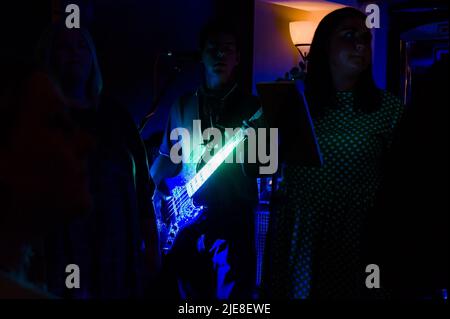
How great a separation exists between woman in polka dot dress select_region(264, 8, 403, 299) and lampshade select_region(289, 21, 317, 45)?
217 centimetres

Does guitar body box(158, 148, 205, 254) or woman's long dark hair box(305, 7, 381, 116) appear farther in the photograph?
guitar body box(158, 148, 205, 254)

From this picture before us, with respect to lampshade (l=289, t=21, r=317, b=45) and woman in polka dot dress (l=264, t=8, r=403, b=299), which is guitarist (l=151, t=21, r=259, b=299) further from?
lampshade (l=289, t=21, r=317, b=45)

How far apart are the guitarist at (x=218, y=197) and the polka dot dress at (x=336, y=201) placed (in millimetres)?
672

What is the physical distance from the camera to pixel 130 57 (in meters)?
3.85

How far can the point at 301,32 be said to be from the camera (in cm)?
467

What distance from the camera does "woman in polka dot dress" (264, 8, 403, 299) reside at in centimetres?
235

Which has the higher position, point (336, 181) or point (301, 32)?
point (301, 32)

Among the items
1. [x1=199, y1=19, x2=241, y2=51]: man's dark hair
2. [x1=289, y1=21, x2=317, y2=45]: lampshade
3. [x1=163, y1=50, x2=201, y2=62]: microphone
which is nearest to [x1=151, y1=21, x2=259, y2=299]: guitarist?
[x1=199, y1=19, x2=241, y2=51]: man's dark hair

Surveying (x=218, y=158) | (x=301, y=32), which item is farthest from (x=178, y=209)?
(x=301, y=32)

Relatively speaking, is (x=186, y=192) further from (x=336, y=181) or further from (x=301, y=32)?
(x=301, y=32)

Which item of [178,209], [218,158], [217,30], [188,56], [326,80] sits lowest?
[178,209]

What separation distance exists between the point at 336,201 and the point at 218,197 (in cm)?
89
